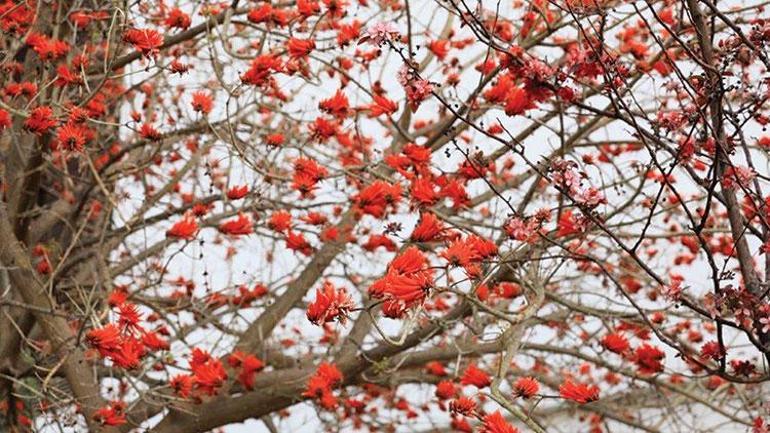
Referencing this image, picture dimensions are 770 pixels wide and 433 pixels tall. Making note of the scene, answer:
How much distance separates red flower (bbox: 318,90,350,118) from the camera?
145 inches

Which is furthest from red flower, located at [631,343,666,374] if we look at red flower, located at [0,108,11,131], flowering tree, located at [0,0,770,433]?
red flower, located at [0,108,11,131]

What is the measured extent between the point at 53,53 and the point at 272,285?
2328 millimetres

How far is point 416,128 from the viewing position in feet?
19.5

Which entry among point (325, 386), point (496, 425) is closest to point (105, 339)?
point (325, 386)

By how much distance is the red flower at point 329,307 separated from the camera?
2.07m

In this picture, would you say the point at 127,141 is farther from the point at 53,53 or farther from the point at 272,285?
the point at 53,53

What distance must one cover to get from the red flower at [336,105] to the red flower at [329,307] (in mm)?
1699

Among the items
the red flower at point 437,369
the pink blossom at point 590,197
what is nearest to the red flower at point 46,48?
the pink blossom at point 590,197

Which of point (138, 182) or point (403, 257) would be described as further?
point (138, 182)

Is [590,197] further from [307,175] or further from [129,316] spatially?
[307,175]

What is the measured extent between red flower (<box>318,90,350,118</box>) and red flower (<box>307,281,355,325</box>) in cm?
170

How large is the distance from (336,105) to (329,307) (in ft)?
5.71

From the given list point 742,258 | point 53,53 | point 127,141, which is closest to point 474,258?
point 742,258

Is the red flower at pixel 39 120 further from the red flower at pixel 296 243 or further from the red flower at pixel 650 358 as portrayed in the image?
the red flower at pixel 650 358
